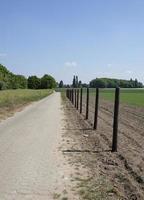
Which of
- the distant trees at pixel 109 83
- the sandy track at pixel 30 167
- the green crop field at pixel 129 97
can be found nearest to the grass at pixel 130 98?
the green crop field at pixel 129 97

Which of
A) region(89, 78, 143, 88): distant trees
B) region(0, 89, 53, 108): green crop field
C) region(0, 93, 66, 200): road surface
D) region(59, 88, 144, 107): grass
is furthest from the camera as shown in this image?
region(89, 78, 143, 88): distant trees

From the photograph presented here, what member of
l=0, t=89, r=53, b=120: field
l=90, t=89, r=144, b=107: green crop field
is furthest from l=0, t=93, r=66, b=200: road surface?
l=90, t=89, r=144, b=107: green crop field

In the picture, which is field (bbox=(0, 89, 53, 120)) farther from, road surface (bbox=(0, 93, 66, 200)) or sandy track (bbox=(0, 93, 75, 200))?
sandy track (bbox=(0, 93, 75, 200))

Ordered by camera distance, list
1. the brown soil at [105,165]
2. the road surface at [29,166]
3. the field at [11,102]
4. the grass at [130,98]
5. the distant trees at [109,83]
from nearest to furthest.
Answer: the road surface at [29,166], the brown soil at [105,165], the field at [11,102], the grass at [130,98], the distant trees at [109,83]

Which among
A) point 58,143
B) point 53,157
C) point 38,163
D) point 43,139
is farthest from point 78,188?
point 43,139

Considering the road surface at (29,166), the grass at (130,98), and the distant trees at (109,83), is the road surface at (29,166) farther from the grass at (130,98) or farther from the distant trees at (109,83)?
the grass at (130,98)

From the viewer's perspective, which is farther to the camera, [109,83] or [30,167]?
[109,83]

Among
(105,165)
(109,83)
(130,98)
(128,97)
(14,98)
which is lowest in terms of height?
(128,97)

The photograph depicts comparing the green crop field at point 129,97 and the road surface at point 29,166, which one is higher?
the road surface at point 29,166

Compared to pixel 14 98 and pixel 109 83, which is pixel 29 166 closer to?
pixel 14 98

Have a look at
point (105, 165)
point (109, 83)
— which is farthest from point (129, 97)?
point (105, 165)

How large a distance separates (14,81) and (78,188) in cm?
14238

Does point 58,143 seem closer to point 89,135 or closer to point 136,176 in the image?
point 89,135

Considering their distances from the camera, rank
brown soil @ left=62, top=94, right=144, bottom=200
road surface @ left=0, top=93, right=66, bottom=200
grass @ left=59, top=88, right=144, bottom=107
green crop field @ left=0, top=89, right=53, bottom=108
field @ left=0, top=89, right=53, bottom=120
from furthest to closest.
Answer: grass @ left=59, top=88, right=144, bottom=107
green crop field @ left=0, top=89, right=53, bottom=108
field @ left=0, top=89, right=53, bottom=120
brown soil @ left=62, top=94, right=144, bottom=200
road surface @ left=0, top=93, right=66, bottom=200
